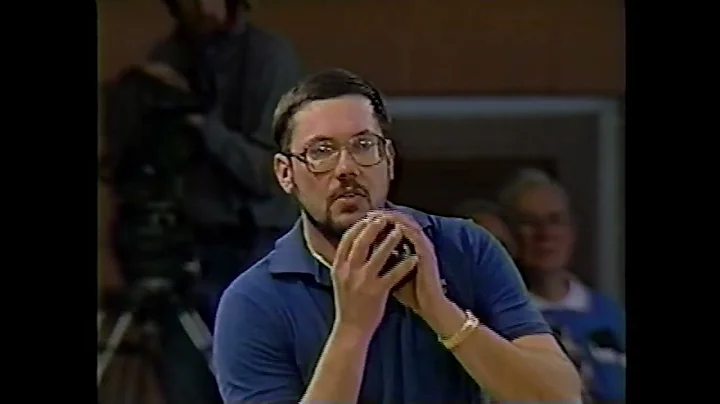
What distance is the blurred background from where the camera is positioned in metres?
2.39

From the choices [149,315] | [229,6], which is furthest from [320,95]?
[149,315]

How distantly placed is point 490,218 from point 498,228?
0.06 feet

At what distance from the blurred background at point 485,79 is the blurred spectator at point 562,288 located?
2 centimetres

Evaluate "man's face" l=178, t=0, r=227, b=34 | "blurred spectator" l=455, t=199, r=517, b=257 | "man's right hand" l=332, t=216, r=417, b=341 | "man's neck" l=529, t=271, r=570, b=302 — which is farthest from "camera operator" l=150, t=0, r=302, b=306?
"man's neck" l=529, t=271, r=570, b=302

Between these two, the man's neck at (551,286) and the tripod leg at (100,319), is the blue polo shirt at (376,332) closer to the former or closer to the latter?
the man's neck at (551,286)

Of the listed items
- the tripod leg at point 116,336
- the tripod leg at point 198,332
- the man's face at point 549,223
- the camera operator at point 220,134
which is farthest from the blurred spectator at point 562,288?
the tripod leg at point 116,336

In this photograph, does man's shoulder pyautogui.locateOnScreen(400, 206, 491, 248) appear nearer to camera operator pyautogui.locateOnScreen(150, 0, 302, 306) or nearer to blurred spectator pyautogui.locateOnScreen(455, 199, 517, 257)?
blurred spectator pyautogui.locateOnScreen(455, 199, 517, 257)

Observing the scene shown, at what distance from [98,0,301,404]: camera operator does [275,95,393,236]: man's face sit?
0.13ft

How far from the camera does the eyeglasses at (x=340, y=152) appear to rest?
2.34 metres
